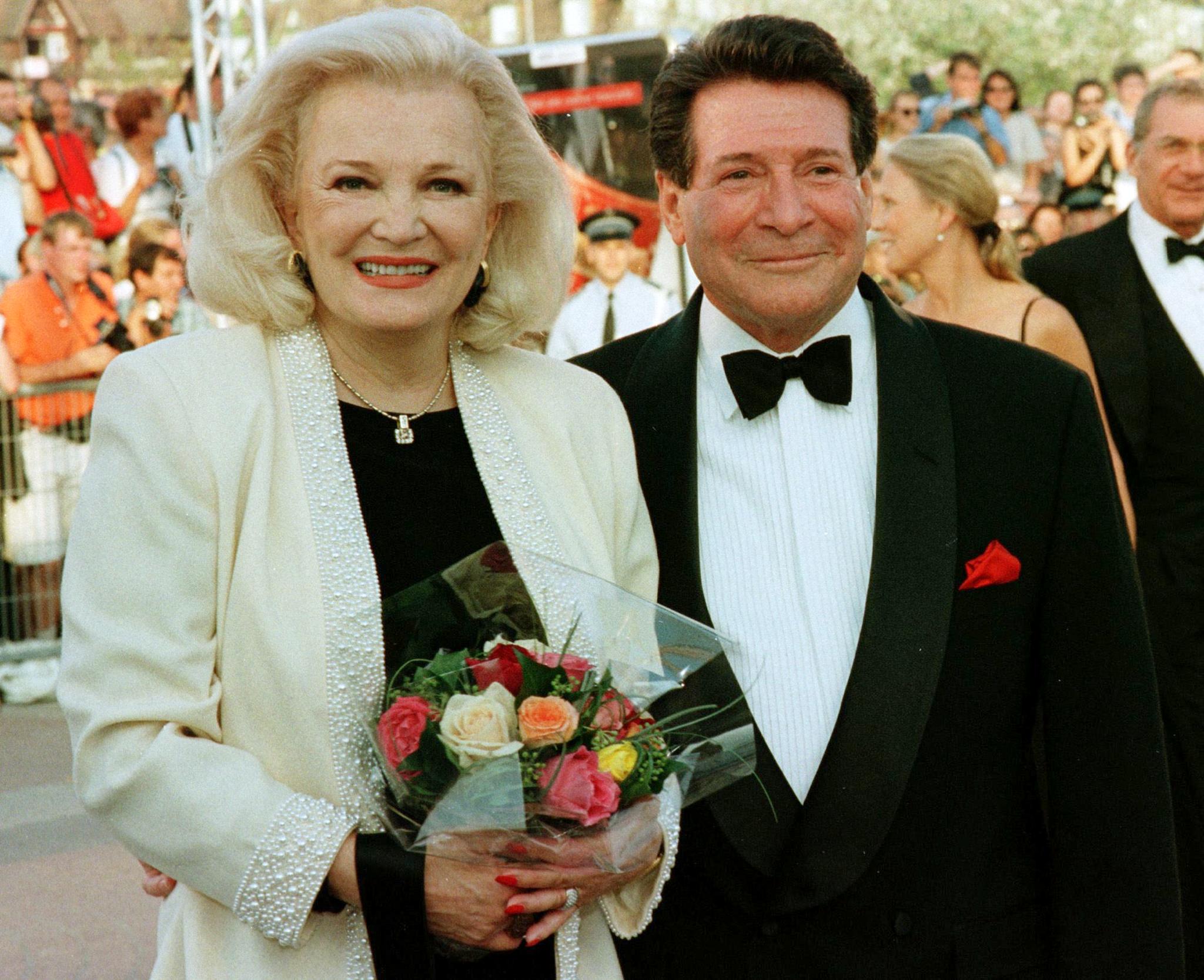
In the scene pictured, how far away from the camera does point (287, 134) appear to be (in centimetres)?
263

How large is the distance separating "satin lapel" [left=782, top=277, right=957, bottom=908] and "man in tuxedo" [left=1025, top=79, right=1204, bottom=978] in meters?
2.40

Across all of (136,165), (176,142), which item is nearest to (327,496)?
(136,165)

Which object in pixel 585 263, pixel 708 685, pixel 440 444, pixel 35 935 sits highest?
pixel 440 444

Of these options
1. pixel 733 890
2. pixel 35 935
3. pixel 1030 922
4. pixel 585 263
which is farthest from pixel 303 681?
pixel 585 263

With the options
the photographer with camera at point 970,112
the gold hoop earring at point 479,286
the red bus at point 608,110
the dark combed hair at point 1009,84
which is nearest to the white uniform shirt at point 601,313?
the red bus at point 608,110

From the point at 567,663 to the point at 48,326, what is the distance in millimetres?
7371

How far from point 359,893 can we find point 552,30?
1959 cm

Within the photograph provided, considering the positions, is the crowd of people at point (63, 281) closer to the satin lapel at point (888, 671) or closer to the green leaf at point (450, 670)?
the satin lapel at point (888, 671)

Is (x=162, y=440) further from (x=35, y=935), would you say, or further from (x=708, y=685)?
(x=35, y=935)

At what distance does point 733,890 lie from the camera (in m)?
2.78

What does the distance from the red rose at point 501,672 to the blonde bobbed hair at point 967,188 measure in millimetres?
3588

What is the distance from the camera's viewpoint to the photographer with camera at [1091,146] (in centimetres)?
1405

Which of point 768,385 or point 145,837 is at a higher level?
point 768,385

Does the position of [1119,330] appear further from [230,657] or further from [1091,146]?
[1091,146]
